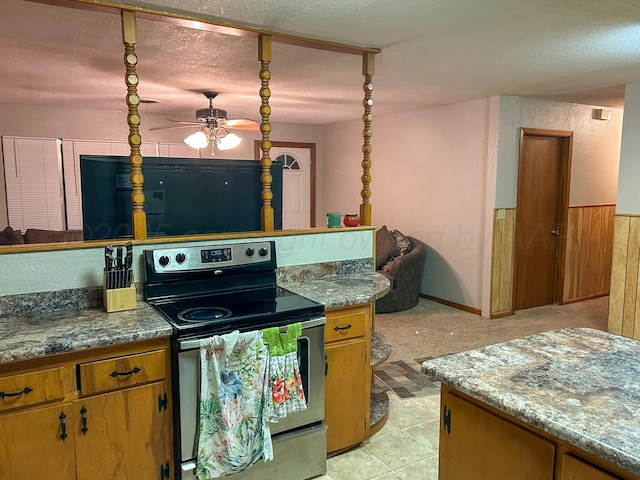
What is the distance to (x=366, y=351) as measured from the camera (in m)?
2.55

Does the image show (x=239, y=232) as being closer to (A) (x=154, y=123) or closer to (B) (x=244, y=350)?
(B) (x=244, y=350)

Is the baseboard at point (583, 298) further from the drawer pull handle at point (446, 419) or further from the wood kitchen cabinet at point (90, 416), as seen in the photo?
the wood kitchen cabinet at point (90, 416)

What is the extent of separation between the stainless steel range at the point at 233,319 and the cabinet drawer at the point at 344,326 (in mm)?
127

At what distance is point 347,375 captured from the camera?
249 centimetres

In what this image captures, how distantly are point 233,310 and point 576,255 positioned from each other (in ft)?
16.2

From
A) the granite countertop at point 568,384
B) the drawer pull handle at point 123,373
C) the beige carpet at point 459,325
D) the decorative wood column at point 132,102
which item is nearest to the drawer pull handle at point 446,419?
the granite countertop at point 568,384

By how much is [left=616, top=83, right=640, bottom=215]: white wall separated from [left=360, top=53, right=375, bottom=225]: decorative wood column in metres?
2.65

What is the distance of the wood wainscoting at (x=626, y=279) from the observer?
13.7ft

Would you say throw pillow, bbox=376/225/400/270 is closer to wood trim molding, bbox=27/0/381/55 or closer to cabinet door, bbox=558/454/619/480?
wood trim molding, bbox=27/0/381/55

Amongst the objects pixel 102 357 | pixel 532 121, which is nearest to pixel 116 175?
pixel 102 357

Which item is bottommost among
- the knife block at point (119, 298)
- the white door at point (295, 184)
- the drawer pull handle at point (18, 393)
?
the drawer pull handle at point (18, 393)

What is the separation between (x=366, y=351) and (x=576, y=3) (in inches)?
80.7

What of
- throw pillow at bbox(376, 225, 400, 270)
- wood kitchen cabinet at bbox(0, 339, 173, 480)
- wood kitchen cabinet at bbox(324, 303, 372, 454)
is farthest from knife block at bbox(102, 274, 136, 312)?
throw pillow at bbox(376, 225, 400, 270)

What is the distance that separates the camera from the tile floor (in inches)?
94.5
